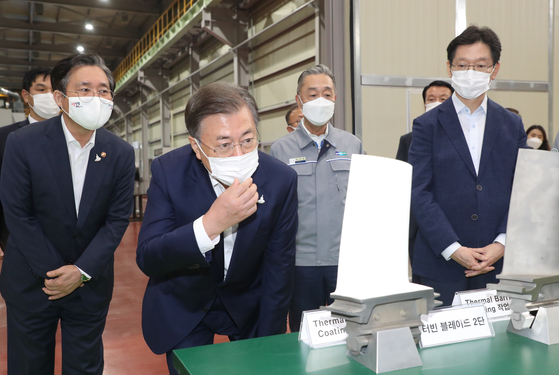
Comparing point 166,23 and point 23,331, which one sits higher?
point 166,23

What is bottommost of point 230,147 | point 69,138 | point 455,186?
point 455,186

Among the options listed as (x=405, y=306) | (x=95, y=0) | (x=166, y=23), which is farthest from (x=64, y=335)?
(x=95, y=0)

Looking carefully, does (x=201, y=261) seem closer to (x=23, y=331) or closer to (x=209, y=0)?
(x=23, y=331)

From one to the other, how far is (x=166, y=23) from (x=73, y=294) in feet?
35.0

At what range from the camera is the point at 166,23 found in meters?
11.4

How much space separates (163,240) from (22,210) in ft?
2.82

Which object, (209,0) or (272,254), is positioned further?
(209,0)

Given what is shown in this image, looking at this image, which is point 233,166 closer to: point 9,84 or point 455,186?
point 455,186

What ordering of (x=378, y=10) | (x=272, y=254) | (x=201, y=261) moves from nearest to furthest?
(x=201, y=261) → (x=272, y=254) → (x=378, y=10)

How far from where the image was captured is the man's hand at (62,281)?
182 cm

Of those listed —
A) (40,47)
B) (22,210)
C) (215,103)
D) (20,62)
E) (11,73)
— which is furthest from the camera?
(11,73)

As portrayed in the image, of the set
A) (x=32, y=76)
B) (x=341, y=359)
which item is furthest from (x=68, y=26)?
(x=341, y=359)

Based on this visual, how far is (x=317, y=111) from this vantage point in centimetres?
259

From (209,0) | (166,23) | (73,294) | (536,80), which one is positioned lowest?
(73,294)
